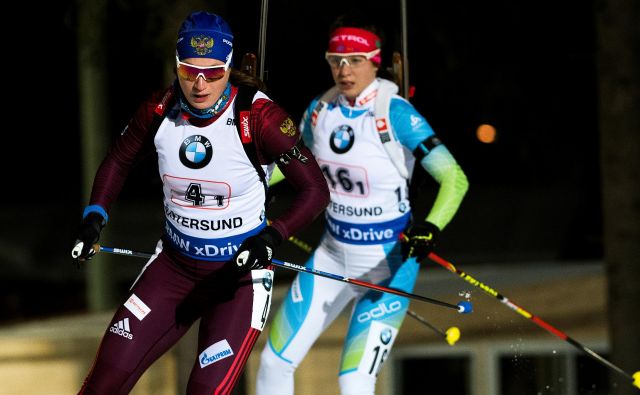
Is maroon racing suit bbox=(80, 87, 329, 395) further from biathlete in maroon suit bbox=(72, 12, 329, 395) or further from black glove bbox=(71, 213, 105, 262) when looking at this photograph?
black glove bbox=(71, 213, 105, 262)

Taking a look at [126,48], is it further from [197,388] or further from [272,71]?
[197,388]

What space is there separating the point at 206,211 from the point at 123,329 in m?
0.62

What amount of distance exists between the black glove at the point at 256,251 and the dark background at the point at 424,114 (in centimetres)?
434

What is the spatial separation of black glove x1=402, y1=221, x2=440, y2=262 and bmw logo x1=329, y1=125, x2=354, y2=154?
0.57 meters

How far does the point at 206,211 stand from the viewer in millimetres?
6199

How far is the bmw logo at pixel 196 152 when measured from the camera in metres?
6.06

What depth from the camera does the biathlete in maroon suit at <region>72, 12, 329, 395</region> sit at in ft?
19.8

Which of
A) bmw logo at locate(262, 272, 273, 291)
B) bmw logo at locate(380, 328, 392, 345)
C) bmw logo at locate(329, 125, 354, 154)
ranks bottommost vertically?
bmw logo at locate(380, 328, 392, 345)

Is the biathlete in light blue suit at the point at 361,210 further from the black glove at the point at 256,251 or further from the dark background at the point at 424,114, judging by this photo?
the dark background at the point at 424,114

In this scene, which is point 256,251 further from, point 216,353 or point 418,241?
point 418,241

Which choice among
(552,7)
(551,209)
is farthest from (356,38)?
(551,209)

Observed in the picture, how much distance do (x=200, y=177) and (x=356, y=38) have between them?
1.59 meters

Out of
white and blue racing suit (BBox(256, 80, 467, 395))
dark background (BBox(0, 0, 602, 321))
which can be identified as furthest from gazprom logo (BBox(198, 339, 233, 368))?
dark background (BBox(0, 0, 602, 321))

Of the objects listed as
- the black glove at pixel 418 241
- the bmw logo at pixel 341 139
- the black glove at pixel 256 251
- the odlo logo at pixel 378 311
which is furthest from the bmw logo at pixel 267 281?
the bmw logo at pixel 341 139
